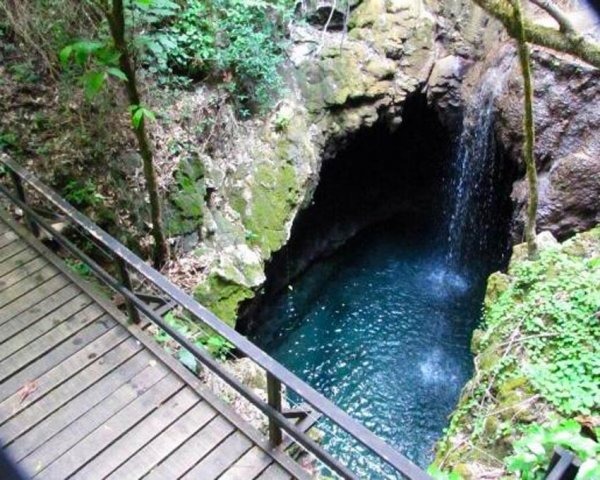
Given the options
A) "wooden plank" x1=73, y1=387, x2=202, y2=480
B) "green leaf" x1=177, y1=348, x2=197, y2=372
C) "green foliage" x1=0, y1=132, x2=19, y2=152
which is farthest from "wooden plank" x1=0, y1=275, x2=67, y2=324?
"green foliage" x1=0, y1=132, x2=19, y2=152

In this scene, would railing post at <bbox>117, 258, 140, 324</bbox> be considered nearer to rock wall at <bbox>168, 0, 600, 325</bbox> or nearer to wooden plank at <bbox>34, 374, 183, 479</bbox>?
wooden plank at <bbox>34, 374, 183, 479</bbox>

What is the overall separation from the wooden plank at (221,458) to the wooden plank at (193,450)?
0.03m

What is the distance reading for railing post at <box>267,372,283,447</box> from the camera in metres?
3.20

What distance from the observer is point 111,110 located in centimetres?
613

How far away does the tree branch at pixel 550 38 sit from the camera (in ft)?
11.1

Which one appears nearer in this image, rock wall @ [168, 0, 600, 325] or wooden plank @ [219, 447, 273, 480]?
wooden plank @ [219, 447, 273, 480]

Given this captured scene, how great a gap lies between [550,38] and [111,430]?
14.0ft

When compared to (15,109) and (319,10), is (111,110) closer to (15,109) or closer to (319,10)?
(15,109)

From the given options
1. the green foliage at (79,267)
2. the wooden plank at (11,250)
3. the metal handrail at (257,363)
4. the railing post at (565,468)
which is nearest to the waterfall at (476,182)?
the green foliage at (79,267)

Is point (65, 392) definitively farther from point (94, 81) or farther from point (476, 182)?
point (476, 182)

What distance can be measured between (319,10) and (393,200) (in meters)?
5.03

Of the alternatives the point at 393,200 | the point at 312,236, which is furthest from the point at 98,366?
the point at 393,200

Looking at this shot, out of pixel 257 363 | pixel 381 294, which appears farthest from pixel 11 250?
pixel 381 294

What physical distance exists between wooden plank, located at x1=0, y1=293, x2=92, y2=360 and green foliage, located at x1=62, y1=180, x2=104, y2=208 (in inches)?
69.1
